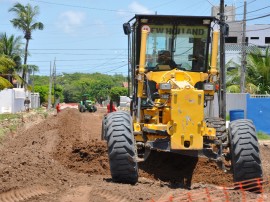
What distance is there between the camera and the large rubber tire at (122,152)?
10.7 m

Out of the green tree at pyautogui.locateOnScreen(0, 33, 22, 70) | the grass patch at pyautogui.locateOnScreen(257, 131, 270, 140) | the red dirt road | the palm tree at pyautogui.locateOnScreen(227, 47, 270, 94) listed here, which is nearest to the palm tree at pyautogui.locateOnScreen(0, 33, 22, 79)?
the green tree at pyautogui.locateOnScreen(0, 33, 22, 70)

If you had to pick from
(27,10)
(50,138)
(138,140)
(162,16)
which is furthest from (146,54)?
(27,10)

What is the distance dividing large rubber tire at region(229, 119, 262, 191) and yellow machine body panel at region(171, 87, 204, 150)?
68cm

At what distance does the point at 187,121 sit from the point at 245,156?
3.98 ft

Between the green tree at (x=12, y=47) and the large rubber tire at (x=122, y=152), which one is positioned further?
the green tree at (x=12, y=47)

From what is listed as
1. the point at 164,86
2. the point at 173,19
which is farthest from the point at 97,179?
the point at 173,19

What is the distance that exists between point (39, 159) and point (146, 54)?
12.3ft

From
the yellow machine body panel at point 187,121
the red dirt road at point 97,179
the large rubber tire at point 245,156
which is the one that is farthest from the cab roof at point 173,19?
the red dirt road at point 97,179

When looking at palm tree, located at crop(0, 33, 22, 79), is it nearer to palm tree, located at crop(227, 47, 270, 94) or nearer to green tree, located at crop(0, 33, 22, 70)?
green tree, located at crop(0, 33, 22, 70)

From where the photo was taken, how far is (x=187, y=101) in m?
10.7

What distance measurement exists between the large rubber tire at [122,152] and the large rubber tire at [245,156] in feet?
5.93

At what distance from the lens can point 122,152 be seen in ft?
35.0

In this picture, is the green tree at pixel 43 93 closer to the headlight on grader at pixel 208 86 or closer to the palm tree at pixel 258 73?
the palm tree at pixel 258 73

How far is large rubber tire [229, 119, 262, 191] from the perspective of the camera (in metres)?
10.8
